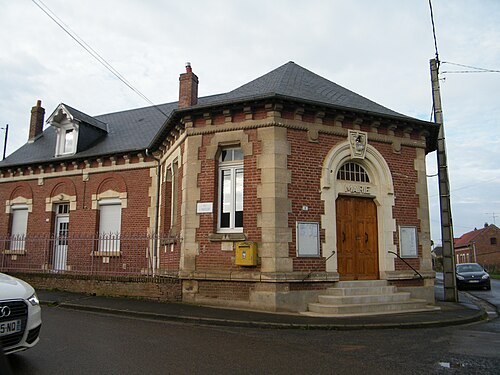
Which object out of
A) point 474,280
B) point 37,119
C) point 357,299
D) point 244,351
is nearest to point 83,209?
point 37,119

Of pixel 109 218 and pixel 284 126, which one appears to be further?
pixel 109 218

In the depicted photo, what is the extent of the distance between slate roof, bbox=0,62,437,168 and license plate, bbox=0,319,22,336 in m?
7.62

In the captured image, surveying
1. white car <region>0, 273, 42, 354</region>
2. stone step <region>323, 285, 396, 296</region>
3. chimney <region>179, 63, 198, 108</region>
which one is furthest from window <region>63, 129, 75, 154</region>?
white car <region>0, 273, 42, 354</region>

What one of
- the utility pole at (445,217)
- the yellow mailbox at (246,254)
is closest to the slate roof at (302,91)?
the utility pole at (445,217)

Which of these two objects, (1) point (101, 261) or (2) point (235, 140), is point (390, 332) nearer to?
(2) point (235, 140)

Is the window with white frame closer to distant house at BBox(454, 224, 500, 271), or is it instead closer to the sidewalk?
the sidewalk

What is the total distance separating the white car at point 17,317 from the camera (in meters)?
4.59

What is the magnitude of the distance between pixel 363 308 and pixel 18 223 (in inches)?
632

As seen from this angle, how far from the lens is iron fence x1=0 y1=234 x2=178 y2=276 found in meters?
13.8

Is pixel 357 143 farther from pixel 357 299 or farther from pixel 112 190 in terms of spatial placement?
pixel 112 190

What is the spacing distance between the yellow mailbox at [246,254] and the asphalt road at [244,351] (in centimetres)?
224

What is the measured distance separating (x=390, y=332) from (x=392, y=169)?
5.56 meters

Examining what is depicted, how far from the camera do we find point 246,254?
10.4m

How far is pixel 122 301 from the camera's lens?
36.9 ft
